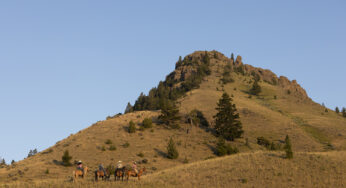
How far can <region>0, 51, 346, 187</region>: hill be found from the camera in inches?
2440

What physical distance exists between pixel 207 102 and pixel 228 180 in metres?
69.9

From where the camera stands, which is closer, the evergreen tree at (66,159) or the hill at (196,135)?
the hill at (196,135)

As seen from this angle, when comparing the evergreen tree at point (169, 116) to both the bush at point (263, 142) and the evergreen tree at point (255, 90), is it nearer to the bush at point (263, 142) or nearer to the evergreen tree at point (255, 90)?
the bush at point (263, 142)

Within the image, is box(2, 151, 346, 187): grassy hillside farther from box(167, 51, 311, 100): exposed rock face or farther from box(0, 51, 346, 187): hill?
Answer: box(167, 51, 311, 100): exposed rock face

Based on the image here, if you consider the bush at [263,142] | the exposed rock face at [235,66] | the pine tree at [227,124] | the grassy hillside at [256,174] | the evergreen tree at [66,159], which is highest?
the exposed rock face at [235,66]

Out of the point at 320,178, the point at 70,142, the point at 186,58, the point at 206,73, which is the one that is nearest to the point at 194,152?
the point at 70,142

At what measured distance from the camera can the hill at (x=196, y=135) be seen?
6197cm

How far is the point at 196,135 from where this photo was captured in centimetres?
8725

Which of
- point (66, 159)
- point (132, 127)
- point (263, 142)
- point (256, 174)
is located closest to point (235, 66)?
point (263, 142)

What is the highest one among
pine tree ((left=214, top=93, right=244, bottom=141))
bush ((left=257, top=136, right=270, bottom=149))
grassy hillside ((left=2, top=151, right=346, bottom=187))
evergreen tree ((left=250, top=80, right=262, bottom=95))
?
evergreen tree ((left=250, top=80, right=262, bottom=95))

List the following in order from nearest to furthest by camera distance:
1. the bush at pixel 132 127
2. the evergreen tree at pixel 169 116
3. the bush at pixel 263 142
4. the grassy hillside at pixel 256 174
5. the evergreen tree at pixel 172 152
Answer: the grassy hillside at pixel 256 174
the evergreen tree at pixel 172 152
the bush at pixel 263 142
the bush at pixel 132 127
the evergreen tree at pixel 169 116

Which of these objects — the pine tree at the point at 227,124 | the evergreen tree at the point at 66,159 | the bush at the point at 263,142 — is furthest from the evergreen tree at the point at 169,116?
the evergreen tree at the point at 66,159

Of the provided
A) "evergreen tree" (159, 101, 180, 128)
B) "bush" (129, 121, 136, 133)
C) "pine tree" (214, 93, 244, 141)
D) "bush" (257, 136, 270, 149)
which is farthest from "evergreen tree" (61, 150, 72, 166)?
"bush" (257, 136, 270, 149)

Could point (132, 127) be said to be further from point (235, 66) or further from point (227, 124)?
point (235, 66)
